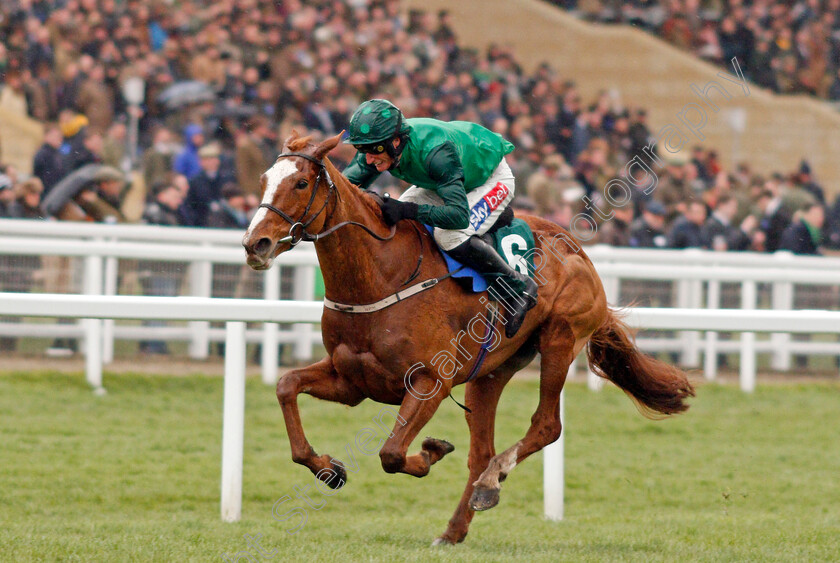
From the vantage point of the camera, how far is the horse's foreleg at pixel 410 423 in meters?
4.27

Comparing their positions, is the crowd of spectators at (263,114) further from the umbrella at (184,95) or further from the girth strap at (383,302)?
the girth strap at (383,302)

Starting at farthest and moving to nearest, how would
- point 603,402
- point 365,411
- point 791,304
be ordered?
point 791,304 < point 603,402 < point 365,411

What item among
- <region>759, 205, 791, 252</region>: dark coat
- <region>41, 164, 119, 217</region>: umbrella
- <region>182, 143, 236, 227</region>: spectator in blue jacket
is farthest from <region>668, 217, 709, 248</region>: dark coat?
<region>41, 164, 119, 217</region>: umbrella

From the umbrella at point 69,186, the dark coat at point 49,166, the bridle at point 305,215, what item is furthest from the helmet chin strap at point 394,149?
the dark coat at point 49,166

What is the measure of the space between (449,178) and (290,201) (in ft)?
2.30

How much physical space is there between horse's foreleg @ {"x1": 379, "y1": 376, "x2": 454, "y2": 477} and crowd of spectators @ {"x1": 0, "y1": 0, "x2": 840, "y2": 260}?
5739 mm

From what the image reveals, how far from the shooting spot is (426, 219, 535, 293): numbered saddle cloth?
4660 millimetres

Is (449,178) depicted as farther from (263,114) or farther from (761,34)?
(761,34)

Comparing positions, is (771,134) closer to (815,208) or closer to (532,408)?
(815,208)

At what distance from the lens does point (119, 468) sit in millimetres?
6051

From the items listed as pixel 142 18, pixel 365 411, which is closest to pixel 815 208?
pixel 365 411

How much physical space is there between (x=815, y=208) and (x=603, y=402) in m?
4.89

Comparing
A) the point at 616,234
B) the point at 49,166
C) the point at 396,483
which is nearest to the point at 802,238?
the point at 616,234

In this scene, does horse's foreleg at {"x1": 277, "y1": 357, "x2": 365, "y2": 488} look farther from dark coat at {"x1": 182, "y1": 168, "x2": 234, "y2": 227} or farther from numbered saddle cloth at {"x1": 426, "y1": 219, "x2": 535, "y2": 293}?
dark coat at {"x1": 182, "y1": 168, "x2": 234, "y2": 227}
